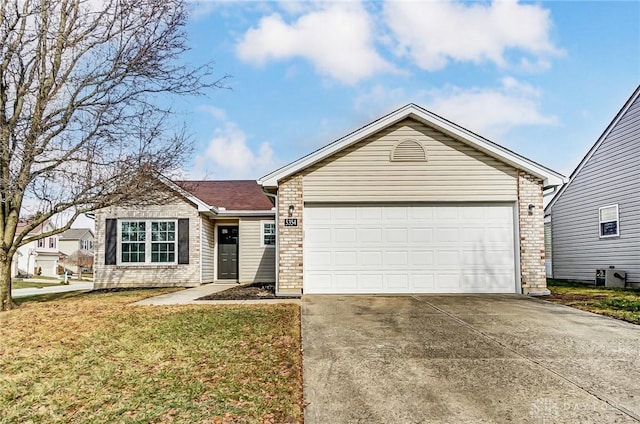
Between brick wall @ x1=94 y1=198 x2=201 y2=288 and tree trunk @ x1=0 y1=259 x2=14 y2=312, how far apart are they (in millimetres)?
5721

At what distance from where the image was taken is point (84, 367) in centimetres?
531

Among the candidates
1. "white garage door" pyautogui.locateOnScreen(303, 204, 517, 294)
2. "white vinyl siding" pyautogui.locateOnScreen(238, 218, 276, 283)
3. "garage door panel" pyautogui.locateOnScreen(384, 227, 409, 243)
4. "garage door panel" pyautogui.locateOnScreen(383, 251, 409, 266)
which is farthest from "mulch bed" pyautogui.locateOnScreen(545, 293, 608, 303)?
"white vinyl siding" pyautogui.locateOnScreen(238, 218, 276, 283)

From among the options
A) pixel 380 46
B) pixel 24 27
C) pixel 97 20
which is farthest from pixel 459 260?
pixel 24 27

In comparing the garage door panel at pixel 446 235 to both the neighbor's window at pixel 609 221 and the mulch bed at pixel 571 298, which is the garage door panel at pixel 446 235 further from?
the neighbor's window at pixel 609 221

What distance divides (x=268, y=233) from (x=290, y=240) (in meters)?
6.24

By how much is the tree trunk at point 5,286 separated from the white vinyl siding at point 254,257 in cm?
809

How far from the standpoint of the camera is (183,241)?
15773 mm

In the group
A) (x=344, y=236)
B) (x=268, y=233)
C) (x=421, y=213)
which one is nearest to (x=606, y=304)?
(x=421, y=213)

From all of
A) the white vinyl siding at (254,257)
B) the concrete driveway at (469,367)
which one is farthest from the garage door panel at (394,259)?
the white vinyl siding at (254,257)

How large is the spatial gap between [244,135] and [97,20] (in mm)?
6739

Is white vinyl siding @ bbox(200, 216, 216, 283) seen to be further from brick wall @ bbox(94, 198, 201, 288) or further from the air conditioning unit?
the air conditioning unit

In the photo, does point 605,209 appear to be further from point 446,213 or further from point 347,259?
point 347,259

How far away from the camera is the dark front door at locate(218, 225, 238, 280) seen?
17.8m

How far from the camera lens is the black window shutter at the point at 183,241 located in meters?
15.7
